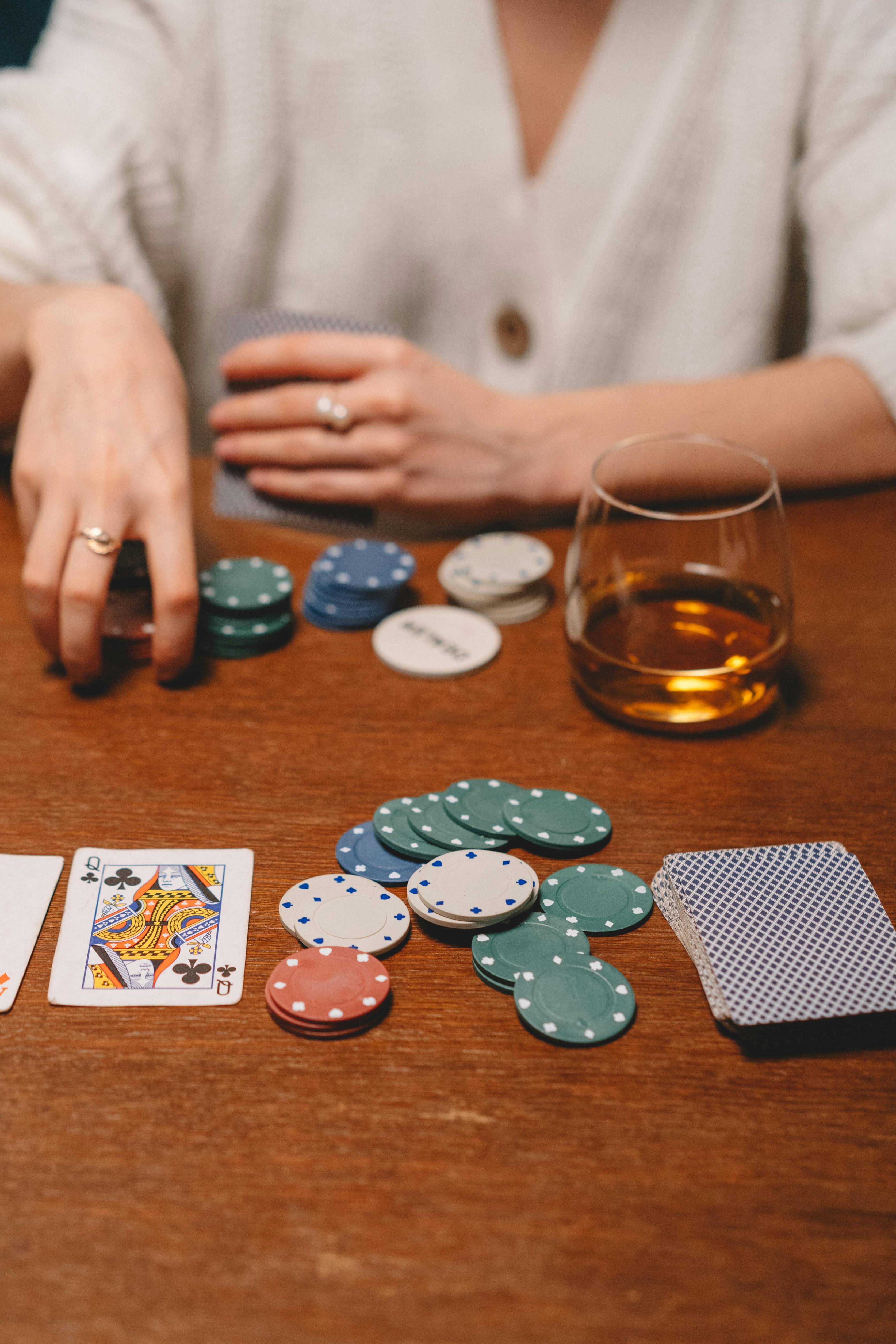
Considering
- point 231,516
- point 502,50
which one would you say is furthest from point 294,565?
point 502,50

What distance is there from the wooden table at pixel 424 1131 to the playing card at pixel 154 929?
12 millimetres

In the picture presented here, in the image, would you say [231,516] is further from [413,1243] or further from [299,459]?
[413,1243]

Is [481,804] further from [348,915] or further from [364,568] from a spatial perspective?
[364,568]

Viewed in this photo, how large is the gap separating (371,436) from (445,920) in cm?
62

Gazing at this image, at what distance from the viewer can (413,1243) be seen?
49 centimetres

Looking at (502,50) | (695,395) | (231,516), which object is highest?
(502,50)

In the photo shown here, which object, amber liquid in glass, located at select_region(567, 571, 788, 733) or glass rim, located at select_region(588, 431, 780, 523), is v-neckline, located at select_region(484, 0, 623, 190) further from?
amber liquid in glass, located at select_region(567, 571, 788, 733)

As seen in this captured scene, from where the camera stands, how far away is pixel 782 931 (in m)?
0.63

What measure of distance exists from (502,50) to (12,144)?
0.74 metres

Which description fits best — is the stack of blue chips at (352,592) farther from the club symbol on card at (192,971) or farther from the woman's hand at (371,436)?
the club symbol on card at (192,971)

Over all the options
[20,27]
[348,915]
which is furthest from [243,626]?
[20,27]

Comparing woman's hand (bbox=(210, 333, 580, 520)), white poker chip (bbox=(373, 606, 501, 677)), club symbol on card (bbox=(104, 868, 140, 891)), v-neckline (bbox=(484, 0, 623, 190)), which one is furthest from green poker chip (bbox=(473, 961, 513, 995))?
v-neckline (bbox=(484, 0, 623, 190))

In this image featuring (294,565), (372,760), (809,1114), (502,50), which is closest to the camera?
(809,1114)

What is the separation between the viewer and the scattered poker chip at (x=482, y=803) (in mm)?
733
